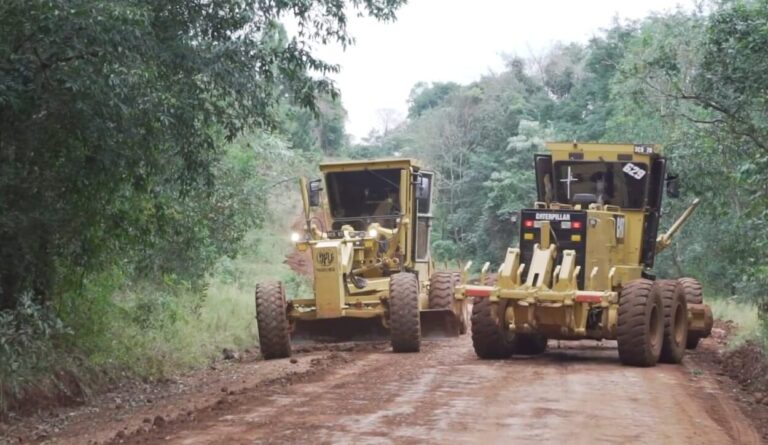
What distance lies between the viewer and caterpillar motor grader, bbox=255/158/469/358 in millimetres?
16625

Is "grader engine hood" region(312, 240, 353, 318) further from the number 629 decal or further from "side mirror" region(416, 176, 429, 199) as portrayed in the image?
the number 629 decal

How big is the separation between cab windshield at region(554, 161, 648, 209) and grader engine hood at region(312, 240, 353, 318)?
11.2 feet

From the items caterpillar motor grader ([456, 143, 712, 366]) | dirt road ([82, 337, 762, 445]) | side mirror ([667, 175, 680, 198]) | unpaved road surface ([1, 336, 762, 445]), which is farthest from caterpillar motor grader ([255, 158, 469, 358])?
side mirror ([667, 175, 680, 198])

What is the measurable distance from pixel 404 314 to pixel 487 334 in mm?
1529

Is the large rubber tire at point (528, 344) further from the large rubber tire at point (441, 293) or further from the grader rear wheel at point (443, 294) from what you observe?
the large rubber tire at point (441, 293)

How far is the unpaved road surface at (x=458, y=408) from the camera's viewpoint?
30.2 ft

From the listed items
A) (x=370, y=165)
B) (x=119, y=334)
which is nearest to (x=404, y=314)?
(x=370, y=165)

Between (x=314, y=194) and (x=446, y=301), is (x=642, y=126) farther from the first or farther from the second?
(x=314, y=194)

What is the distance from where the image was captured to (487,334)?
15312 mm

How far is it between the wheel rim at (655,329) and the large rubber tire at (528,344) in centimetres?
173

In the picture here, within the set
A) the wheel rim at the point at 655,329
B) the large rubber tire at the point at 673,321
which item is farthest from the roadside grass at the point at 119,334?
the large rubber tire at the point at 673,321

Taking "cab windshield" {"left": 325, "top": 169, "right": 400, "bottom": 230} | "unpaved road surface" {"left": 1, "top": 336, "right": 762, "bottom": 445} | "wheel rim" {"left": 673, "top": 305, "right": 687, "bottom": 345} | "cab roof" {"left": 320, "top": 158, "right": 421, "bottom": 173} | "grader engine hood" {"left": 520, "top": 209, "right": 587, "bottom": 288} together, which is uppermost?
"cab roof" {"left": 320, "top": 158, "right": 421, "bottom": 173}

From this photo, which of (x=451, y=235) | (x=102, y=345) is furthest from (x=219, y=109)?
(x=451, y=235)

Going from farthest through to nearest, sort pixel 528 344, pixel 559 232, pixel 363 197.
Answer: pixel 363 197 → pixel 528 344 → pixel 559 232
